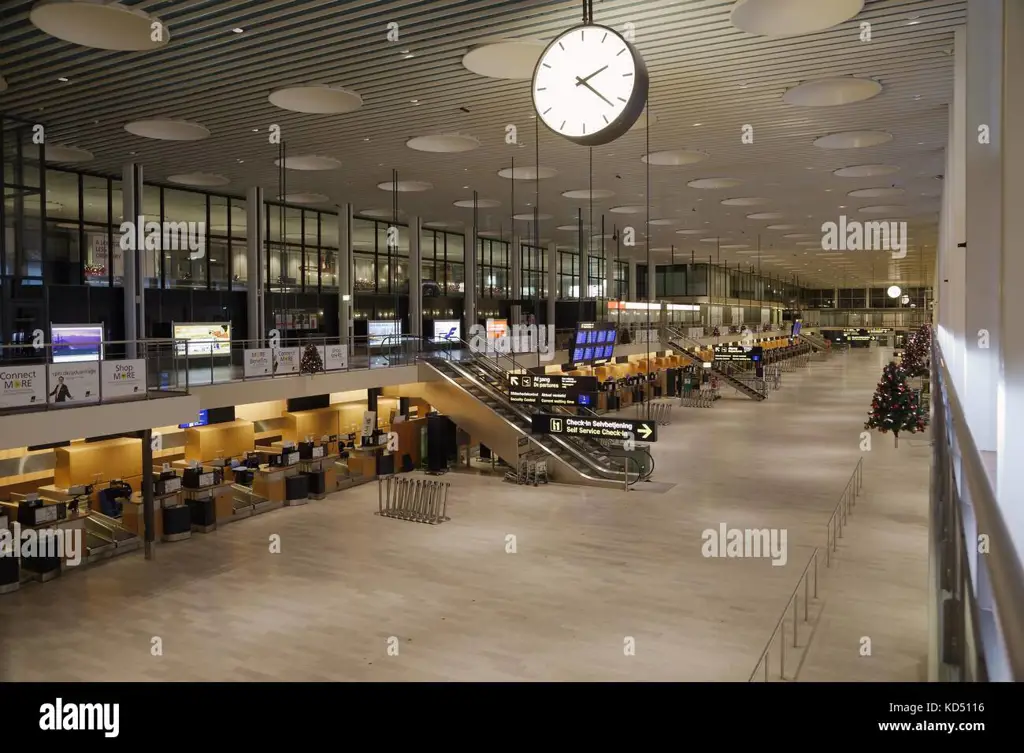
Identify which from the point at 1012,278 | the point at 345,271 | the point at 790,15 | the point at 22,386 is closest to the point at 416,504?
the point at 22,386

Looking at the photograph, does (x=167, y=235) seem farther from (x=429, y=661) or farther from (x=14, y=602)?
(x=429, y=661)

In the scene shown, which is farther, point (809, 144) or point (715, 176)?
point (715, 176)

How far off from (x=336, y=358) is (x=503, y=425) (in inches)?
178

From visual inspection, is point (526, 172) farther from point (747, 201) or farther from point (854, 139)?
point (747, 201)

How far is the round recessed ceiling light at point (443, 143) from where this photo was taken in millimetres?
14602

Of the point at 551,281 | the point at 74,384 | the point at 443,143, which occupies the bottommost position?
the point at 74,384

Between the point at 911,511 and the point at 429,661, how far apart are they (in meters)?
10.7

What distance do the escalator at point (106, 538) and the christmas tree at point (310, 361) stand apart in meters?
5.09

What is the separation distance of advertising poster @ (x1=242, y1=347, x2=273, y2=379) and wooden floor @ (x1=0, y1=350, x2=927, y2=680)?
2.90 m

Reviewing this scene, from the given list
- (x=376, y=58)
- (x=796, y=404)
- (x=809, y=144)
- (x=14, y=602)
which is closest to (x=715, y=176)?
(x=809, y=144)

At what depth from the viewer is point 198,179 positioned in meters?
19.4

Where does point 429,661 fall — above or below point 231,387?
below

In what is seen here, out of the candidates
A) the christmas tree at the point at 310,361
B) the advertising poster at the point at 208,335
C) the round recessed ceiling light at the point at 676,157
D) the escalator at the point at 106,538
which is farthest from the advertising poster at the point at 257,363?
the round recessed ceiling light at the point at 676,157

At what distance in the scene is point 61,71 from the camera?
10.9 meters
